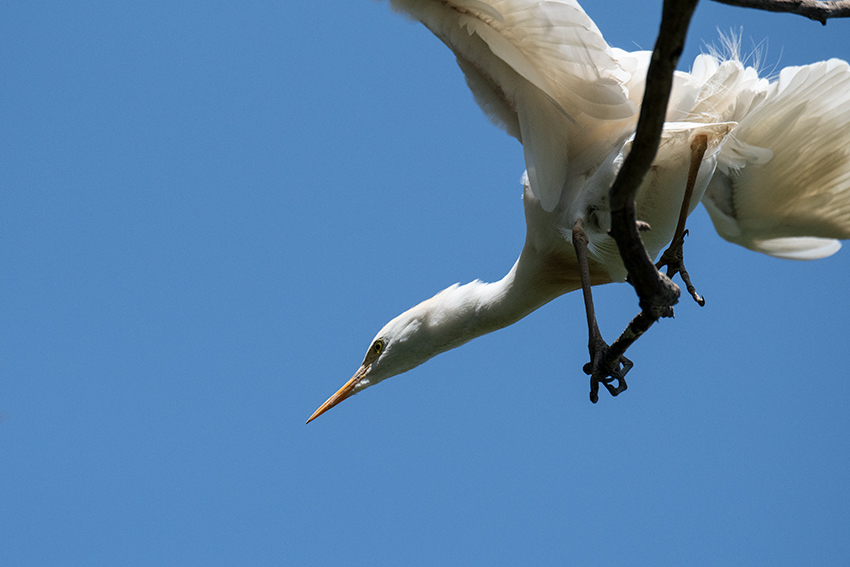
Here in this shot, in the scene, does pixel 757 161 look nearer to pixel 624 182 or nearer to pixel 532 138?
pixel 532 138

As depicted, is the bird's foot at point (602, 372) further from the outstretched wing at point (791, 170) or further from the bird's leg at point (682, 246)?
the outstretched wing at point (791, 170)

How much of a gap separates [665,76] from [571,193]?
1.77 metres

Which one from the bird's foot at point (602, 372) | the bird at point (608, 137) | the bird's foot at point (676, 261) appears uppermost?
the bird at point (608, 137)

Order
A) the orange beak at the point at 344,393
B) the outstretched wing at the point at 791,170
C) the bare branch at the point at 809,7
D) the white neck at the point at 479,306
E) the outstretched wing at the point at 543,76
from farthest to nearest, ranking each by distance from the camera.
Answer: the orange beak at the point at 344,393 → the white neck at the point at 479,306 → the outstretched wing at the point at 791,170 → the outstretched wing at the point at 543,76 → the bare branch at the point at 809,7

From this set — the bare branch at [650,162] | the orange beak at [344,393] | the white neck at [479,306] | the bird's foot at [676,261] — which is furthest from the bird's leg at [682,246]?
the orange beak at [344,393]

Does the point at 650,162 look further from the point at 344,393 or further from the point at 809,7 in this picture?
the point at 344,393

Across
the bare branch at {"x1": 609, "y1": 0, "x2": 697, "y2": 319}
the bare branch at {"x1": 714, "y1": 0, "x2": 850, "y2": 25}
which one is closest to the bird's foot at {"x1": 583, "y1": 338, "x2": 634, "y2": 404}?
the bare branch at {"x1": 609, "y1": 0, "x2": 697, "y2": 319}

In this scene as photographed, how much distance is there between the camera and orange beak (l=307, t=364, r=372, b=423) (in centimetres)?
476

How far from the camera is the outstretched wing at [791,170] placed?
3252 mm

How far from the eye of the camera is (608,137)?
135 inches

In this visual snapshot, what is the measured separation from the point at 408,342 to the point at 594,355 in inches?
58.3

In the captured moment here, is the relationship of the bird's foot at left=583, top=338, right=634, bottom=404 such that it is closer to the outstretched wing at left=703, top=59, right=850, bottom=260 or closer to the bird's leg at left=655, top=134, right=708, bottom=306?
the bird's leg at left=655, top=134, right=708, bottom=306

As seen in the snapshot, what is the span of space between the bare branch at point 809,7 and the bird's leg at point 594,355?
1177 millimetres

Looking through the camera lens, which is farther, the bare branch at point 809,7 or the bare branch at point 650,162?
the bare branch at point 809,7
